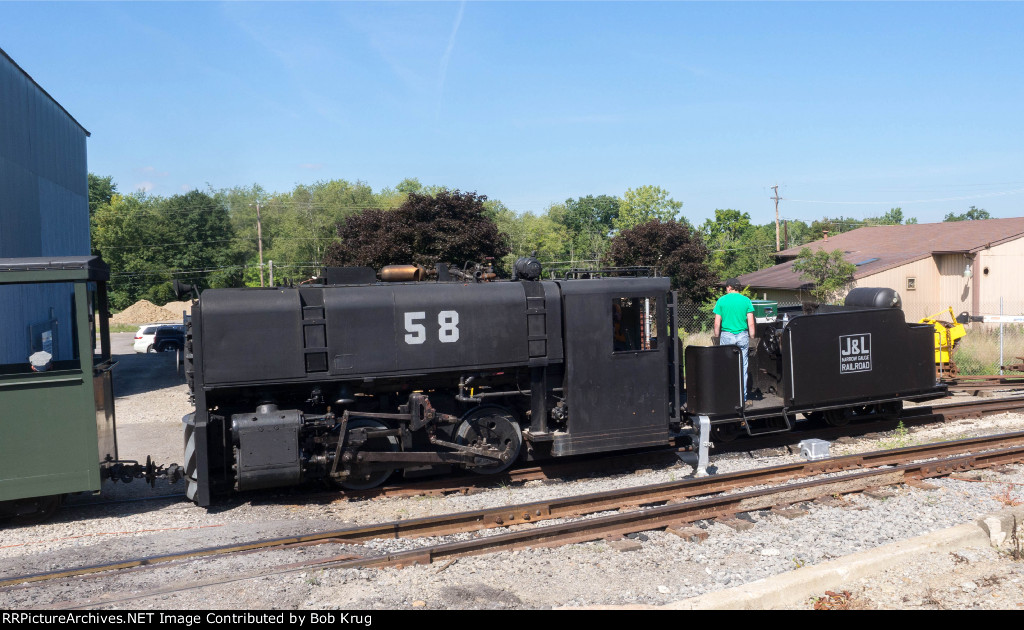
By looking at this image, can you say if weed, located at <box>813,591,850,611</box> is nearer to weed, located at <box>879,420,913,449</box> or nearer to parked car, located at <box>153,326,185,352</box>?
weed, located at <box>879,420,913,449</box>

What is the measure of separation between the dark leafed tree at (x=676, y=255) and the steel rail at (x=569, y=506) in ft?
58.1

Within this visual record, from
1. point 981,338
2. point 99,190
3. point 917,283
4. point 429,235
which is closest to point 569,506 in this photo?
point 429,235

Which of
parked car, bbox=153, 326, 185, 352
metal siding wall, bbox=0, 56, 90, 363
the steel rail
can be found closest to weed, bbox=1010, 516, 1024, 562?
the steel rail

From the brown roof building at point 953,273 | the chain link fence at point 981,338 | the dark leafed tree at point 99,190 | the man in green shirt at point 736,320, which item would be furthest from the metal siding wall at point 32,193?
the dark leafed tree at point 99,190

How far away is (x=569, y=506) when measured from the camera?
766 centimetres

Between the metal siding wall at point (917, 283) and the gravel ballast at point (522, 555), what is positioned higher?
the metal siding wall at point (917, 283)

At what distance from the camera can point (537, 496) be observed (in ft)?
27.5

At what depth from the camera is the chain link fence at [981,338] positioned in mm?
17609

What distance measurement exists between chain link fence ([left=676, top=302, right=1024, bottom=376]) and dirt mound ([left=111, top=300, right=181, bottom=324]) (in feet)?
128

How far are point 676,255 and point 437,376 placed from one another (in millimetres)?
20193

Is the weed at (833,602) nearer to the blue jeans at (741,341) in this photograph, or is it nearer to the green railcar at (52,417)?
the blue jeans at (741,341)

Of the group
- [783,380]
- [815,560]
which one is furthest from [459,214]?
[815,560]

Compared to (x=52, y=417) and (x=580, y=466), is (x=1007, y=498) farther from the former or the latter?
(x=52, y=417)
